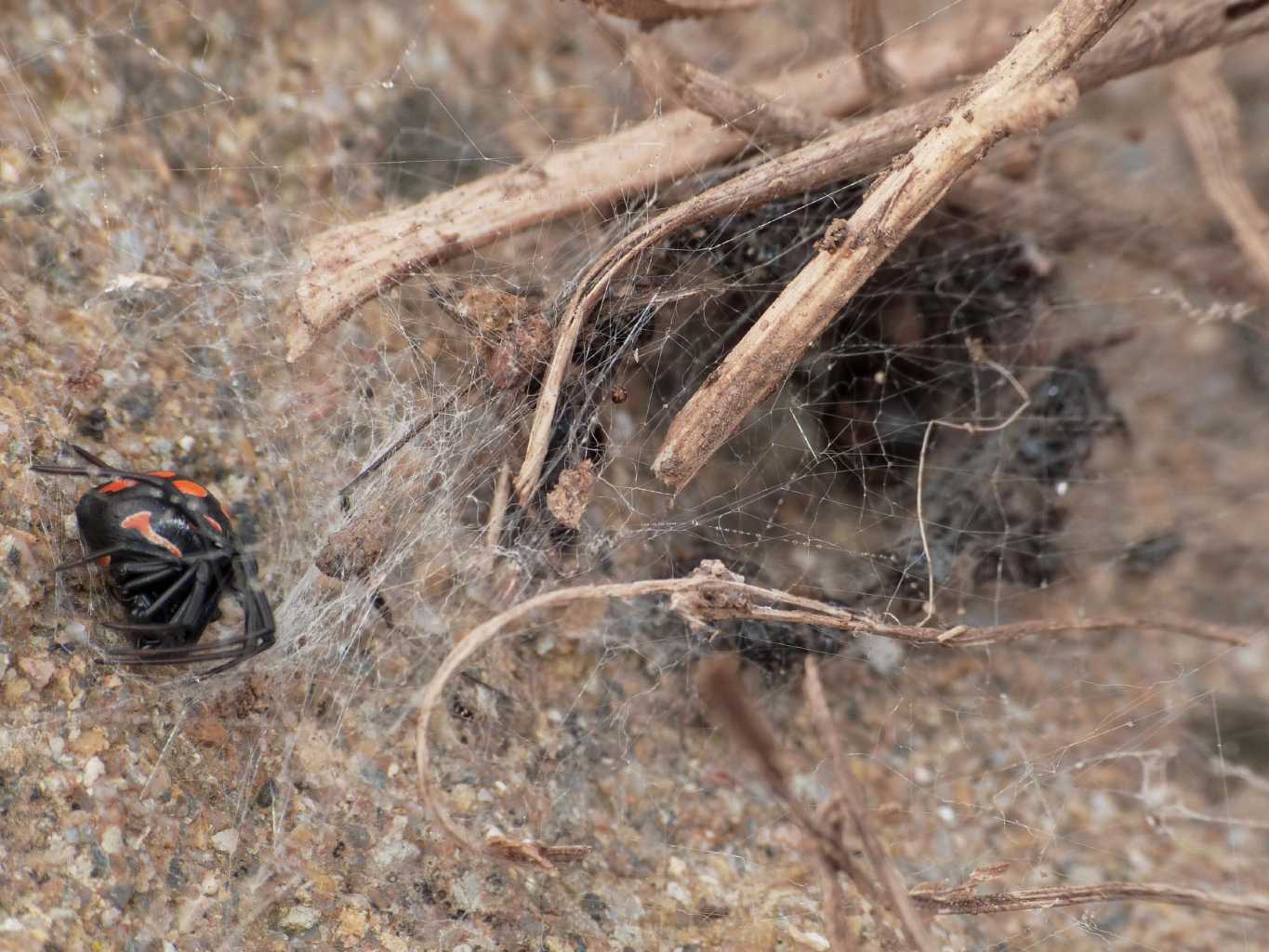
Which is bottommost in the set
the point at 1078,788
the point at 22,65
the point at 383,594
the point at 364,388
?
the point at 1078,788

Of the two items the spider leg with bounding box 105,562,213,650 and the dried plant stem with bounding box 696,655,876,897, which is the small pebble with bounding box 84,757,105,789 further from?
the dried plant stem with bounding box 696,655,876,897

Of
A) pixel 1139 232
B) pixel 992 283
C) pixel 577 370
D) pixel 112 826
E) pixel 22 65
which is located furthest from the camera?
pixel 1139 232

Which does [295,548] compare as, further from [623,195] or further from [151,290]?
[623,195]

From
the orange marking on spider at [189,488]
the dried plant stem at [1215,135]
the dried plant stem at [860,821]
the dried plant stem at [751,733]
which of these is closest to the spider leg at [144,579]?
the orange marking on spider at [189,488]

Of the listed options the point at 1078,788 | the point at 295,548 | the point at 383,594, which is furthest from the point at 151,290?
the point at 1078,788

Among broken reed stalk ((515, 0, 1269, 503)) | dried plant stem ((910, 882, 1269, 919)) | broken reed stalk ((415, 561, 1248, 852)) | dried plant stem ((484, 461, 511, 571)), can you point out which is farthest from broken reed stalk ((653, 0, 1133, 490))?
dried plant stem ((910, 882, 1269, 919))

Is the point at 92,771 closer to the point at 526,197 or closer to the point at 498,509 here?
the point at 498,509
